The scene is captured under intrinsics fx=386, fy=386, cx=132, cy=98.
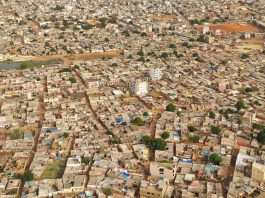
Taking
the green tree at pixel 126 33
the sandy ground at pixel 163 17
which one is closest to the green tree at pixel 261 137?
the green tree at pixel 126 33

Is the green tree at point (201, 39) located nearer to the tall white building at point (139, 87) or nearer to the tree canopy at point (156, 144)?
the tall white building at point (139, 87)

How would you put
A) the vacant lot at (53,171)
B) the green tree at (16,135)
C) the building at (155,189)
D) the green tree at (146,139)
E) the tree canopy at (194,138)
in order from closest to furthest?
1. the building at (155,189)
2. the vacant lot at (53,171)
3. the green tree at (146,139)
4. the tree canopy at (194,138)
5. the green tree at (16,135)

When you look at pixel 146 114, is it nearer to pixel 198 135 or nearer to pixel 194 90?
pixel 198 135

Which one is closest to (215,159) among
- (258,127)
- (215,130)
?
(215,130)

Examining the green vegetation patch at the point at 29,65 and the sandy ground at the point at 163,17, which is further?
the sandy ground at the point at 163,17

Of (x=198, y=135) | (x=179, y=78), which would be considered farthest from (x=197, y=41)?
(x=198, y=135)
